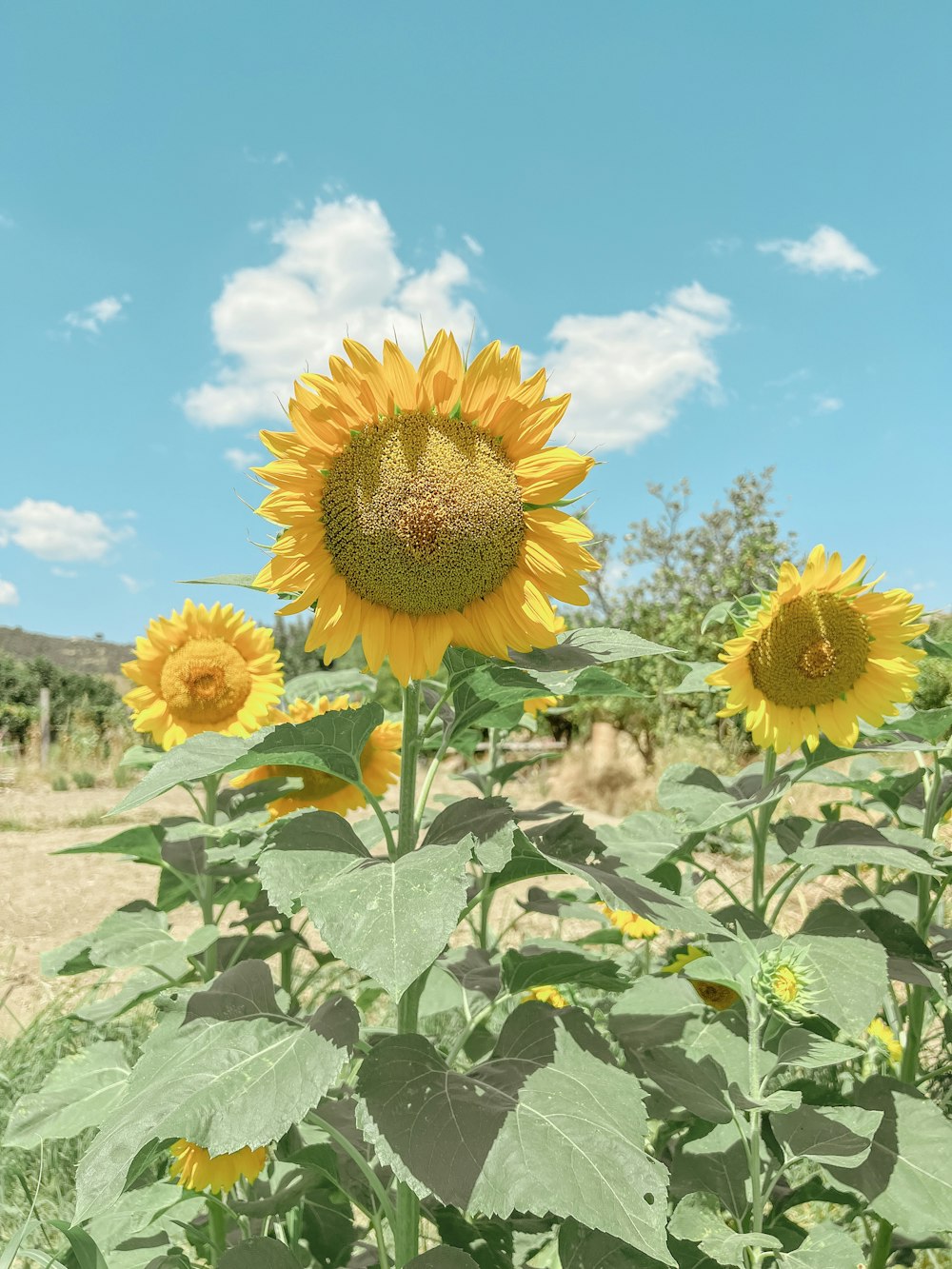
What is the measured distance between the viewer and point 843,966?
5.80ft

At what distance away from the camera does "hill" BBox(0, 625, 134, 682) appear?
107ft

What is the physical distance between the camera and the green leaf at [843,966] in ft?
5.34

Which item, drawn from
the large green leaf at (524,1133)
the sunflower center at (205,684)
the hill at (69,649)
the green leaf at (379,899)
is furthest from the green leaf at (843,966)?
the hill at (69,649)

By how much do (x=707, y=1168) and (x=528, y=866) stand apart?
79 cm

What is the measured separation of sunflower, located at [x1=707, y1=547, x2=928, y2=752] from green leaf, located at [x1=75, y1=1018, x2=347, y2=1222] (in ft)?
3.99

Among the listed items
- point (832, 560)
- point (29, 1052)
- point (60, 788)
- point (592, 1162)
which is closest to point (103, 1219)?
point (592, 1162)

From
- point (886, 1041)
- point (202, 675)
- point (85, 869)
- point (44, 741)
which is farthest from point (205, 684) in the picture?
point (44, 741)

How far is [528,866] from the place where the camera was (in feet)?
4.95

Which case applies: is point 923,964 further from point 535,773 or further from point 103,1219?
point 535,773

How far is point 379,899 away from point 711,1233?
2.80 ft

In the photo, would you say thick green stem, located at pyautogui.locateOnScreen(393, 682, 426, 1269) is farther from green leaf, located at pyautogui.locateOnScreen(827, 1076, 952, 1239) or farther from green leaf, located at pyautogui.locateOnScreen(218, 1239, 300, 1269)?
green leaf, located at pyautogui.locateOnScreen(827, 1076, 952, 1239)

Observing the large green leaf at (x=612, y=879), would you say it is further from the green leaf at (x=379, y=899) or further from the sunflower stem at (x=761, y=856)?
the sunflower stem at (x=761, y=856)

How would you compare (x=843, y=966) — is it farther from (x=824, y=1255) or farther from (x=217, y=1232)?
(x=217, y=1232)

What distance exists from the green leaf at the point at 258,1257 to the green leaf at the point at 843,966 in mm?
944
